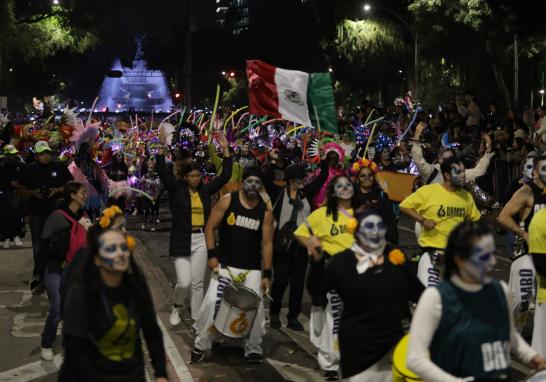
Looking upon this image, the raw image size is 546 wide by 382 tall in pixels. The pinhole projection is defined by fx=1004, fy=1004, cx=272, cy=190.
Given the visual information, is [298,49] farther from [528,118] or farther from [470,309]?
[470,309]

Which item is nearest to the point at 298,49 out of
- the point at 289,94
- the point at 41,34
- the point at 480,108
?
the point at 41,34

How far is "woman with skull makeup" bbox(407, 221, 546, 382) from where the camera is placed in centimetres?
473

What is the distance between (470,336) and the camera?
15.5 feet

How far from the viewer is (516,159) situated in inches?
761

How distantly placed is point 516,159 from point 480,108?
616cm

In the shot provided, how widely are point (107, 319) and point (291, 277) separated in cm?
590

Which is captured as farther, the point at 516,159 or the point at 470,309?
the point at 516,159

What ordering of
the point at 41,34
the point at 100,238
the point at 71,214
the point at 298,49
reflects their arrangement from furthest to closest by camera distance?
the point at 298,49, the point at 41,34, the point at 71,214, the point at 100,238

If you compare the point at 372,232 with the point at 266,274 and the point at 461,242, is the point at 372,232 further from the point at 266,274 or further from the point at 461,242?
the point at 266,274

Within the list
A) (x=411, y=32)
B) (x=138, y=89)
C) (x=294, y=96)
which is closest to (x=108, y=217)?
(x=294, y=96)

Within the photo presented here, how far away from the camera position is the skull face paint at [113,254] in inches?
203

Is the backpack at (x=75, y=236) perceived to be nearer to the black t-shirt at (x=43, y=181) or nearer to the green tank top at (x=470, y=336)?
the black t-shirt at (x=43, y=181)

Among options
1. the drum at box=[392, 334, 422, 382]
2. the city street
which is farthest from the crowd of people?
the drum at box=[392, 334, 422, 382]

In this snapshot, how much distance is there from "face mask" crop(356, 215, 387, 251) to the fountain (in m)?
124
